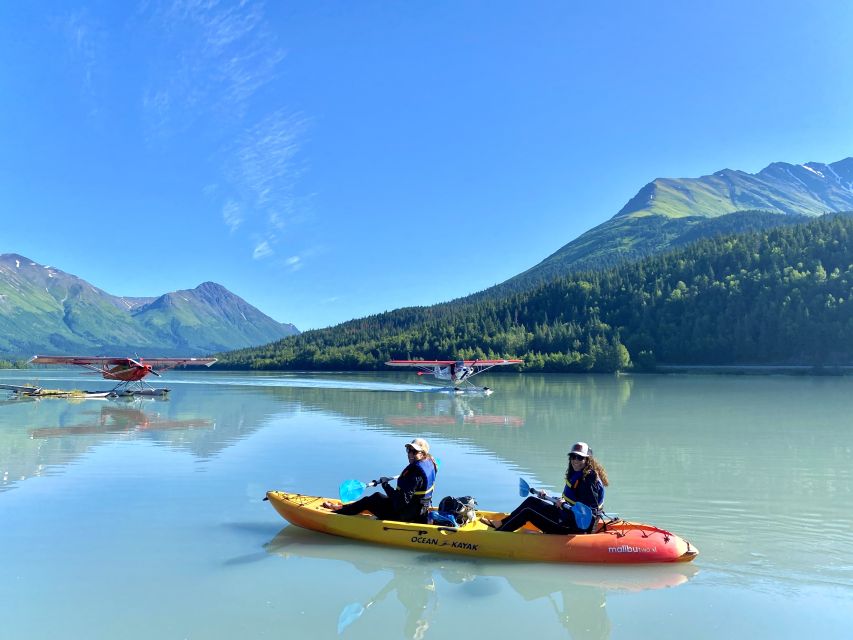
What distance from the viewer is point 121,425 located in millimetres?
34688

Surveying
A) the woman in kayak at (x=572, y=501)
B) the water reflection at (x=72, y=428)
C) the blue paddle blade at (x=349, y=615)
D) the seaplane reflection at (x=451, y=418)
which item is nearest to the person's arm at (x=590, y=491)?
the woman in kayak at (x=572, y=501)

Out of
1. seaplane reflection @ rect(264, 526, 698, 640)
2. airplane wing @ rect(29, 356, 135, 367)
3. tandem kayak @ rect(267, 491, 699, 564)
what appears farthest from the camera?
airplane wing @ rect(29, 356, 135, 367)

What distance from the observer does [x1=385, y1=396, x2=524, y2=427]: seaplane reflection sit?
35.2 m

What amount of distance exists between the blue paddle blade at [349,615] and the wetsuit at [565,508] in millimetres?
3454

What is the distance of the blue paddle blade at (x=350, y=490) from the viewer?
43.5 ft

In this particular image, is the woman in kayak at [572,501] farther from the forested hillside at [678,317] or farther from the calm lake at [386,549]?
the forested hillside at [678,317]

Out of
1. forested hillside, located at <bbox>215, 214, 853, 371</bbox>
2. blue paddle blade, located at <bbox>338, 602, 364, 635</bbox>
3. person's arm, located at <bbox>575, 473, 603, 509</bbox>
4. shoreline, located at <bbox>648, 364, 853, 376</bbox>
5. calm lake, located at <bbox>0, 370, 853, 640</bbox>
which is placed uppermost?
forested hillside, located at <bbox>215, 214, 853, 371</bbox>

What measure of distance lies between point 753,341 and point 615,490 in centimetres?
11998

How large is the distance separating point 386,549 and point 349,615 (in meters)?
3.13

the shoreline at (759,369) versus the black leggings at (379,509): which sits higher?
the shoreline at (759,369)

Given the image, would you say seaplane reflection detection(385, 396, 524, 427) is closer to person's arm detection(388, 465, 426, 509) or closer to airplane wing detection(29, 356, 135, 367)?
person's arm detection(388, 465, 426, 509)

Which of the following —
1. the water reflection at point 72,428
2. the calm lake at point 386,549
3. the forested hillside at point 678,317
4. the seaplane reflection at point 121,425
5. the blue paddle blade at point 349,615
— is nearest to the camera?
the blue paddle blade at point 349,615

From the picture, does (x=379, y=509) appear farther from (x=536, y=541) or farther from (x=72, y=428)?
(x=72, y=428)

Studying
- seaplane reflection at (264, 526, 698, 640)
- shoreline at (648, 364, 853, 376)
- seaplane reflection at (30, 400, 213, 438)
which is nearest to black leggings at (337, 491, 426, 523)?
seaplane reflection at (264, 526, 698, 640)
